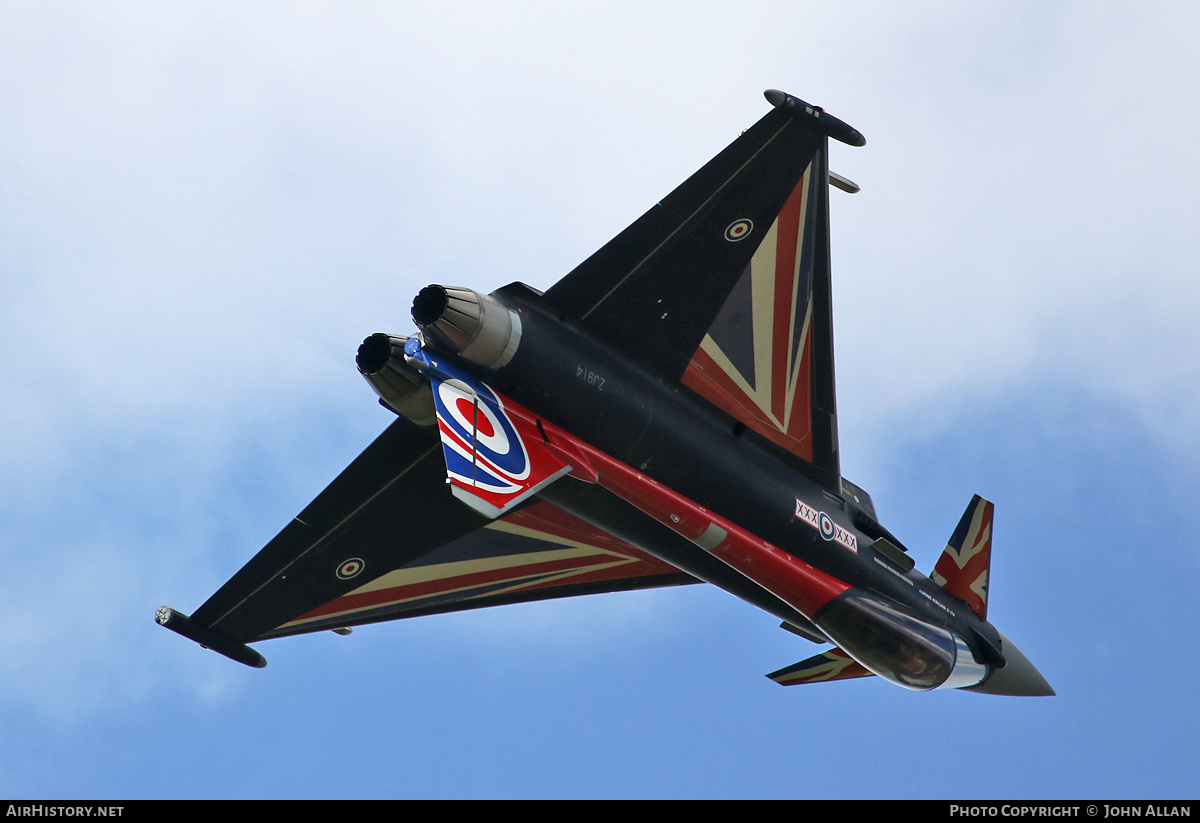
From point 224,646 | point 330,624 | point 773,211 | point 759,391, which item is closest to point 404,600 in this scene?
point 330,624

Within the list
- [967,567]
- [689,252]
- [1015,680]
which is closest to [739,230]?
[689,252]

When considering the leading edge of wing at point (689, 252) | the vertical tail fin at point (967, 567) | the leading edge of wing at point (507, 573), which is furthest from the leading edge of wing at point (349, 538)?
the vertical tail fin at point (967, 567)

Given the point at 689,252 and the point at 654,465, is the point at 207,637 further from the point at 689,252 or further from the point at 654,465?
the point at 689,252

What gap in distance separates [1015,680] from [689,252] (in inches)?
485

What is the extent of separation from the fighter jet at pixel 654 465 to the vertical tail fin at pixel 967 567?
5cm

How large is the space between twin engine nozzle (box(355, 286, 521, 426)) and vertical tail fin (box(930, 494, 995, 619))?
11952 mm

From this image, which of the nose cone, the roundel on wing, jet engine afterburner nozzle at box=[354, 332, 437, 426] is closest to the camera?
jet engine afterburner nozzle at box=[354, 332, 437, 426]

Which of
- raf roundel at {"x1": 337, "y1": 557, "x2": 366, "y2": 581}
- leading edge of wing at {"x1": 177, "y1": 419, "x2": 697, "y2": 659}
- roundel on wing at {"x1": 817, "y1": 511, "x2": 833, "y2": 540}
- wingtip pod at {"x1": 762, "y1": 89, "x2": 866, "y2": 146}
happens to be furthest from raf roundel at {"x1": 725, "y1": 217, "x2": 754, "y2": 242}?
raf roundel at {"x1": 337, "y1": 557, "x2": 366, "y2": 581}

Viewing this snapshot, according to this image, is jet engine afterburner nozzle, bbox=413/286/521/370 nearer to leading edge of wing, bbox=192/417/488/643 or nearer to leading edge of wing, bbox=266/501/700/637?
leading edge of wing, bbox=192/417/488/643

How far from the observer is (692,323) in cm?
2191

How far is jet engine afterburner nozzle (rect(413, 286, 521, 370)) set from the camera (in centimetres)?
1942

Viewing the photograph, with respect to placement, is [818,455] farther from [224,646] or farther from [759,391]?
[224,646]

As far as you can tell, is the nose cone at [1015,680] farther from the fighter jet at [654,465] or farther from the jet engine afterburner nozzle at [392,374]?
the jet engine afterburner nozzle at [392,374]

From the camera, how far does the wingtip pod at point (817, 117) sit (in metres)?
20.8
